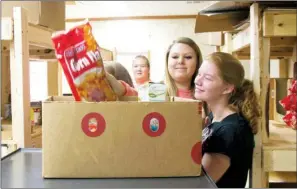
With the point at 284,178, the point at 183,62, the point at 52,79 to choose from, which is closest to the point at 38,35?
the point at 183,62

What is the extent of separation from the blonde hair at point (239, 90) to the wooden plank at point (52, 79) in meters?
1.54

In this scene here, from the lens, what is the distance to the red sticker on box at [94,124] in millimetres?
626

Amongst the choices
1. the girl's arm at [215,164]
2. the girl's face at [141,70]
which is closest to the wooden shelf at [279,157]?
the girl's arm at [215,164]

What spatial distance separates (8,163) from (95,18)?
4.24 m

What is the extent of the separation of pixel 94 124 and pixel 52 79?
1.83 m

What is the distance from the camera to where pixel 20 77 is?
1257mm

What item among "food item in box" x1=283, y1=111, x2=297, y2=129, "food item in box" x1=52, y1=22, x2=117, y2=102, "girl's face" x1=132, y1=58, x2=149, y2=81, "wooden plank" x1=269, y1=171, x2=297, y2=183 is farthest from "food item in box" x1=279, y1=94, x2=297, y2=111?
"girl's face" x1=132, y1=58, x2=149, y2=81

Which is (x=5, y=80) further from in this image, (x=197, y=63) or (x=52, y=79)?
(x=197, y=63)

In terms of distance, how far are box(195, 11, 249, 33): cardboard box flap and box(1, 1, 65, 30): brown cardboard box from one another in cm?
69

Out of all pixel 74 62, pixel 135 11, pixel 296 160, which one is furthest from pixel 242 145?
pixel 135 11

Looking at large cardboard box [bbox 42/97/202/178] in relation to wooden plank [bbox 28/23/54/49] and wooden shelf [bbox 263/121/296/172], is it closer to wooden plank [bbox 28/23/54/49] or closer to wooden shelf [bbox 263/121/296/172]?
wooden shelf [bbox 263/121/296/172]

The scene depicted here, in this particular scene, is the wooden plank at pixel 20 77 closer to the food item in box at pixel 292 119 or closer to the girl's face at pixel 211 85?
the girl's face at pixel 211 85

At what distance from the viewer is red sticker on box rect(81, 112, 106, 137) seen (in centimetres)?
63

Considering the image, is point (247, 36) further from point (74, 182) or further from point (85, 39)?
point (74, 182)
